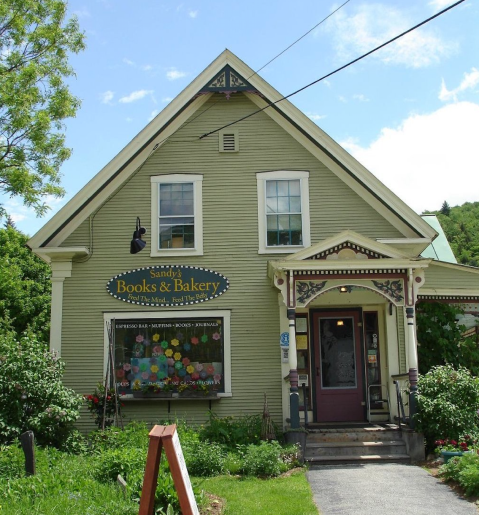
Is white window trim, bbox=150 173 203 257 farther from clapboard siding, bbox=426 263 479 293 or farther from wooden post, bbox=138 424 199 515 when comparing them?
wooden post, bbox=138 424 199 515

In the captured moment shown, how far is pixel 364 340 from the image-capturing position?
13.7 meters

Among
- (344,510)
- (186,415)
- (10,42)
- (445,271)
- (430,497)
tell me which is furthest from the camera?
(10,42)

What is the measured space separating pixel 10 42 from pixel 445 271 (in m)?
12.4

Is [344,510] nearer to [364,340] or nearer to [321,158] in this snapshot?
[364,340]

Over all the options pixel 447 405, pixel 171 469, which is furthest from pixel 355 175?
pixel 171 469

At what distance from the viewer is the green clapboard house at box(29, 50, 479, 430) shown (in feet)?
43.8

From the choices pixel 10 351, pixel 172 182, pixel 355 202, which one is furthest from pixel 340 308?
pixel 10 351

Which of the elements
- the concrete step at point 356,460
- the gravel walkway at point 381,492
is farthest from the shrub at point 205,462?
the concrete step at point 356,460

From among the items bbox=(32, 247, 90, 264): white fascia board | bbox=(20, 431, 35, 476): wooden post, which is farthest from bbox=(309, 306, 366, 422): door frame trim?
bbox=(20, 431, 35, 476): wooden post

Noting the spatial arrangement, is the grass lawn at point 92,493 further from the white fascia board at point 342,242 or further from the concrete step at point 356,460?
the white fascia board at point 342,242

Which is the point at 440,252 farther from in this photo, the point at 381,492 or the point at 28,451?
the point at 28,451

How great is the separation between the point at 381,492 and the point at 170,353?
5.87 metres

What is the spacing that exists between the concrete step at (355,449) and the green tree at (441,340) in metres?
2.83

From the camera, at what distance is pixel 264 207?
45.7ft
